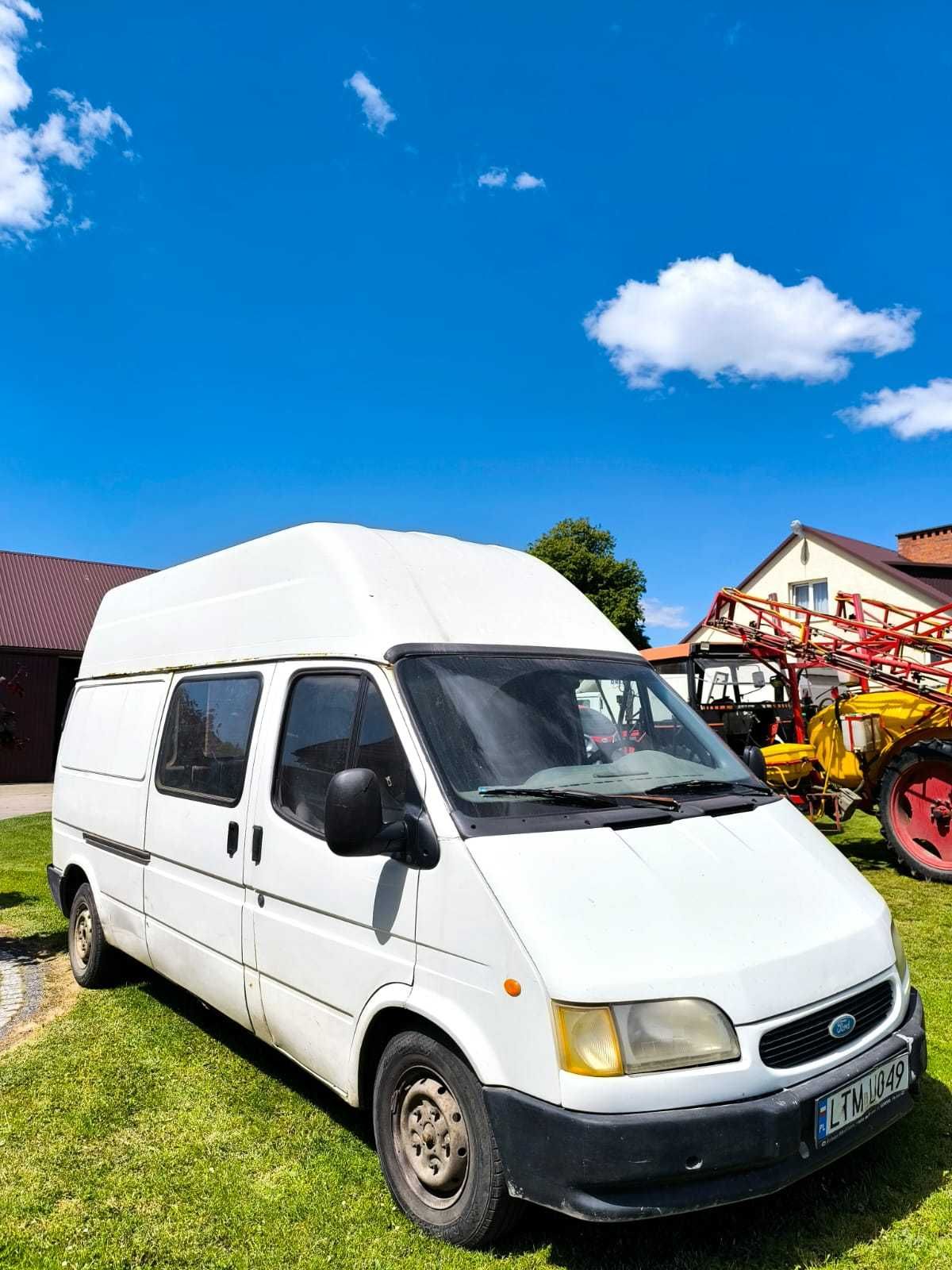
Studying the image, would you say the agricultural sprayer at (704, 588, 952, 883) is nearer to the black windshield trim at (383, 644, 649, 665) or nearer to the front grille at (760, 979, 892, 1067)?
the black windshield trim at (383, 644, 649, 665)

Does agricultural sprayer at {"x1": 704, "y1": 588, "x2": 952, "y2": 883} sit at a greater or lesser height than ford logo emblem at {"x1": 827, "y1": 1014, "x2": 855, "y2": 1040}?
greater

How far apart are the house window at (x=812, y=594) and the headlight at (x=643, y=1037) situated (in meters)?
26.9

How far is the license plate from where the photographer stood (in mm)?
2803

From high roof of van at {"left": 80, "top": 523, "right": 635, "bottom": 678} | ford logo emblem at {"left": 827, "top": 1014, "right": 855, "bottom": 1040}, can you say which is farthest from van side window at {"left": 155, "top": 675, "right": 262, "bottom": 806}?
ford logo emblem at {"left": 827, "top": 1014, "right": 855, "bottom": 1040}

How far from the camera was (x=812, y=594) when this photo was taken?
95.1 ft

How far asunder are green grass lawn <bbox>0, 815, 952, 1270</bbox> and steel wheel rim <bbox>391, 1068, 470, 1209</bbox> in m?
0.16

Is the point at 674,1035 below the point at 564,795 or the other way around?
below

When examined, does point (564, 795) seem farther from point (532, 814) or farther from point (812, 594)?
point (812, 594)

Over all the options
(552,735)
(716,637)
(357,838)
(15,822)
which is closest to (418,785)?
(357,838)

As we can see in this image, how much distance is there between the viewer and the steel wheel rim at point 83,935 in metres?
5.95

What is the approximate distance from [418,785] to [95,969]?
3821 millimetres

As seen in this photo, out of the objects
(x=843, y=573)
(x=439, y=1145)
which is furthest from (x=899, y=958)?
(x=843, y=573)

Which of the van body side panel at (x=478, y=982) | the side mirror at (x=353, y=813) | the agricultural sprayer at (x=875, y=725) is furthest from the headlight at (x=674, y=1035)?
the agricultural sprayer at (x=875, y=725)

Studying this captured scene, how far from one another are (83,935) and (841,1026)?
5.02 metres
